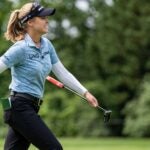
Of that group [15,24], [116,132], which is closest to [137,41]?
[116,132]

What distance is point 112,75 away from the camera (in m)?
39.0

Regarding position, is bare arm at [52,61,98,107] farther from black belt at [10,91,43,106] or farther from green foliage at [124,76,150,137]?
green foliage at [124,76,150,137]

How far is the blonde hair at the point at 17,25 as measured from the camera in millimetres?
5529

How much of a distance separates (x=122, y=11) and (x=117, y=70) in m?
3.32

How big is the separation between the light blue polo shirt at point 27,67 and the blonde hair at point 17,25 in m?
0.11

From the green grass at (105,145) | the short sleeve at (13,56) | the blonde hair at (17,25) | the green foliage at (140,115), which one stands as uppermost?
the blonde hair at (17,25)

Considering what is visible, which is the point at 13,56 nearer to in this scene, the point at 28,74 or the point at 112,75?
the point at 28,74

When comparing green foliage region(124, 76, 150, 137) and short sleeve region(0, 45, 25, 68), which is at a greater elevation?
short sleeve region(0, 45, 25, 68)

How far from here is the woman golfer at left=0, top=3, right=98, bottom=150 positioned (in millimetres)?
5309

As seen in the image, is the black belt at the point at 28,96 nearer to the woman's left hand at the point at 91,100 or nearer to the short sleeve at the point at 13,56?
the short sleeve at the point at 13,56

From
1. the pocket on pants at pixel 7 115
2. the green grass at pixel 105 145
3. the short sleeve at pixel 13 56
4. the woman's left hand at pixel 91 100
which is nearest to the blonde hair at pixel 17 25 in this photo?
the short sleeve at pixel 13 56

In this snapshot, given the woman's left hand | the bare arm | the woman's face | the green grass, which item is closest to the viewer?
the woman's face

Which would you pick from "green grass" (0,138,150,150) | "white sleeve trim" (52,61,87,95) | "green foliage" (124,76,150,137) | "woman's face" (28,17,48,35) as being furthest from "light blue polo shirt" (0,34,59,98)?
"green foliage" (124,76,150,137)

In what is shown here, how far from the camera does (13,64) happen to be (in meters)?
5.34
